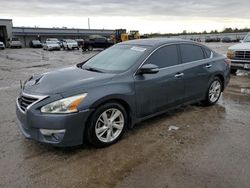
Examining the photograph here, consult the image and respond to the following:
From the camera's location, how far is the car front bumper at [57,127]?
3531mm

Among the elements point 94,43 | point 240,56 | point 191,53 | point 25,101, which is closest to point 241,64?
point 240,56

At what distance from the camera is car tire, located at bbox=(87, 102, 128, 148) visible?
3.82 metres

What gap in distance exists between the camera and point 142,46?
4.91 meters

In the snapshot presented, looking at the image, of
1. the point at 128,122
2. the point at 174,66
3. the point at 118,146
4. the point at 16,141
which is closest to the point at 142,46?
the point at 174,66

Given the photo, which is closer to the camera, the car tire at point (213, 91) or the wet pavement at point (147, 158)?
the wet pavement at point (147, 158)

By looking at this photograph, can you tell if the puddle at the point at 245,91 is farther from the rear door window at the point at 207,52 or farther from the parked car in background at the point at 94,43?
the parked car in background at the point at 94,43

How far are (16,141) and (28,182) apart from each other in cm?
131

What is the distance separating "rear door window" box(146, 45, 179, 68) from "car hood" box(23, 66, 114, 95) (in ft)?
3.24

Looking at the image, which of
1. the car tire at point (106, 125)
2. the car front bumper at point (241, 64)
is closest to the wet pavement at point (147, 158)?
the car tire at point (106, 125)

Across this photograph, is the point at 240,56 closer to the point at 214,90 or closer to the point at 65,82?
the point at 214,90

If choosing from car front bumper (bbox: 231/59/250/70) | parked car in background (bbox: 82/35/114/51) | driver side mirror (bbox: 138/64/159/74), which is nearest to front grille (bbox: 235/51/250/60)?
car front bumper (bbox: 231/59/250/70)

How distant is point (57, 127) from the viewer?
3.54m

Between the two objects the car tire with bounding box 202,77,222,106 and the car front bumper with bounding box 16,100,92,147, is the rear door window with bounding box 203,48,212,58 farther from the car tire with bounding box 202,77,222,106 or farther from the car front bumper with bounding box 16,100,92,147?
the car front bumper with bounding box 16,100,92,147

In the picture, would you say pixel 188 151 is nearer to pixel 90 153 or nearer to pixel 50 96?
pixel 90 153
